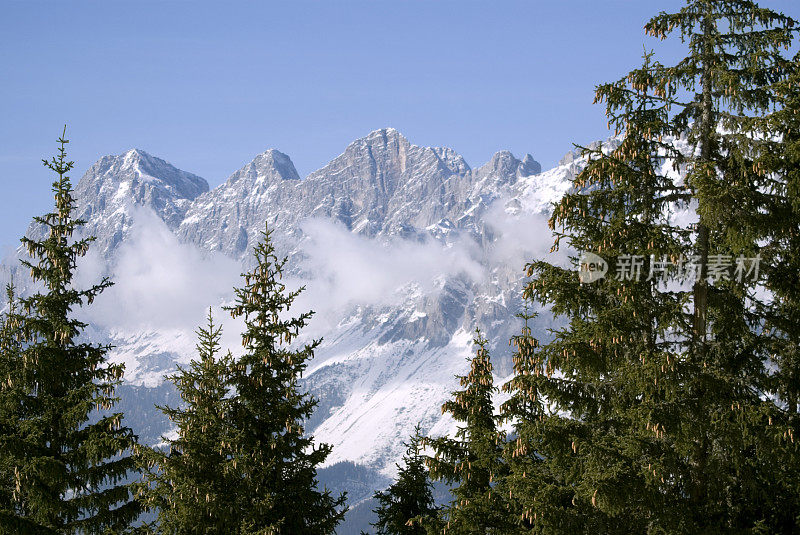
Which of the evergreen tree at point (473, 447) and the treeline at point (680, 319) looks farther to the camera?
the evergreen tree at point (473, 447)

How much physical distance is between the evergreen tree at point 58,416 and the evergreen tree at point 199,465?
1.02m

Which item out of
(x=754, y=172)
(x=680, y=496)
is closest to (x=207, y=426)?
(x=680, y=496)

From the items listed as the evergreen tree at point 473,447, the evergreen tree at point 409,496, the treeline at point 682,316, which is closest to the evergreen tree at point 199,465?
the evergreen tree at point 473,447

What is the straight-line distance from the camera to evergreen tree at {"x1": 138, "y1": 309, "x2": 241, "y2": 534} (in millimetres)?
15727

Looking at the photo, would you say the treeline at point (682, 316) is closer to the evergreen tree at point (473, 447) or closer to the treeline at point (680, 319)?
the treeline at point (680, 319)

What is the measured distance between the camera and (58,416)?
A: 17.2 metres

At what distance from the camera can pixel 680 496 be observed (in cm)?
1276

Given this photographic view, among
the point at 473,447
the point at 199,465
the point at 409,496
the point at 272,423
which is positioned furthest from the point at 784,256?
the point at 409,496

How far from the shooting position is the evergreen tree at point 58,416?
1650cm

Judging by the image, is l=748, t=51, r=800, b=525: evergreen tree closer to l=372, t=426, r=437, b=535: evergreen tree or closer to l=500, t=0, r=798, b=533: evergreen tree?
l=500, t=0, r=798, b=533: evergreen tree

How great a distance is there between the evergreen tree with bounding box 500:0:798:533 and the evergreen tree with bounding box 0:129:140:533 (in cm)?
934

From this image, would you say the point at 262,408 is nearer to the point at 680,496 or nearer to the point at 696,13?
the point at 680,496

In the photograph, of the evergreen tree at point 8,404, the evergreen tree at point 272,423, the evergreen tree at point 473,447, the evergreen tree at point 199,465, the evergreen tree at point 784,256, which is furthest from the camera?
the evergreen tree at point 473,447

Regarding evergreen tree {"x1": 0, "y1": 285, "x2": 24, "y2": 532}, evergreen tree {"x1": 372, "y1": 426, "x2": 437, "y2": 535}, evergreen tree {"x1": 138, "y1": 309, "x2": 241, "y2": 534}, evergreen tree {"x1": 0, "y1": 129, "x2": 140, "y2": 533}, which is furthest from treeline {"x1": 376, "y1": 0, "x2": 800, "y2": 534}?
evergreen tree {"x1": 372, "y1": 426, "x2": 437, "y2": 535}
